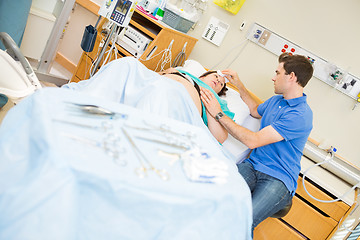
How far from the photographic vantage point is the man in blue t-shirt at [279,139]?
188cm

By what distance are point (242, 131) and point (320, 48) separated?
1.14 metres

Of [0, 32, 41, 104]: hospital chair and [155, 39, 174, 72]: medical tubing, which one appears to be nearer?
[0, 32, 41, 104]: hospital chair

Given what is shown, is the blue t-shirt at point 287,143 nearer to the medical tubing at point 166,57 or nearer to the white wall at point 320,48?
the white wall at point 320,48

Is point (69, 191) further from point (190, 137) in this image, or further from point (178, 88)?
point (178, 88)

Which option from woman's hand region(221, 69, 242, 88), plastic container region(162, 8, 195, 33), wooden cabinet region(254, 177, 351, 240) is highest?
plastic container region(162, 8, 195, 33)

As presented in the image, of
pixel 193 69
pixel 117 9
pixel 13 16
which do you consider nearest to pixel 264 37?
pixel 193 69

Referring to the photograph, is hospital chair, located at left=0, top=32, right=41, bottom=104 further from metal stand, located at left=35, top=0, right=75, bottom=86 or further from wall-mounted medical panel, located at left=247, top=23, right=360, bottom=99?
wall-mounted medical panel, located at left=247, top=23, right=360, bottom=99

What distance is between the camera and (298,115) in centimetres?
190

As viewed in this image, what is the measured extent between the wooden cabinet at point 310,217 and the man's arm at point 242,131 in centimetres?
50

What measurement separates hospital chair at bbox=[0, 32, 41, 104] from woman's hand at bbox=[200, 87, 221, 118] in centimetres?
101

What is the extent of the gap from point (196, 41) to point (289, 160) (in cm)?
142

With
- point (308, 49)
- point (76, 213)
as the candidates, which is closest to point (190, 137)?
point (76, 213)

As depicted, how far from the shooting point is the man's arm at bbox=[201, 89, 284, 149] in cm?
189

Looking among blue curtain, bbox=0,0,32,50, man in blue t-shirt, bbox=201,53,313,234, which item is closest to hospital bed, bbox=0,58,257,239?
man in blue t-shirt, bbox=201,53,313,234
